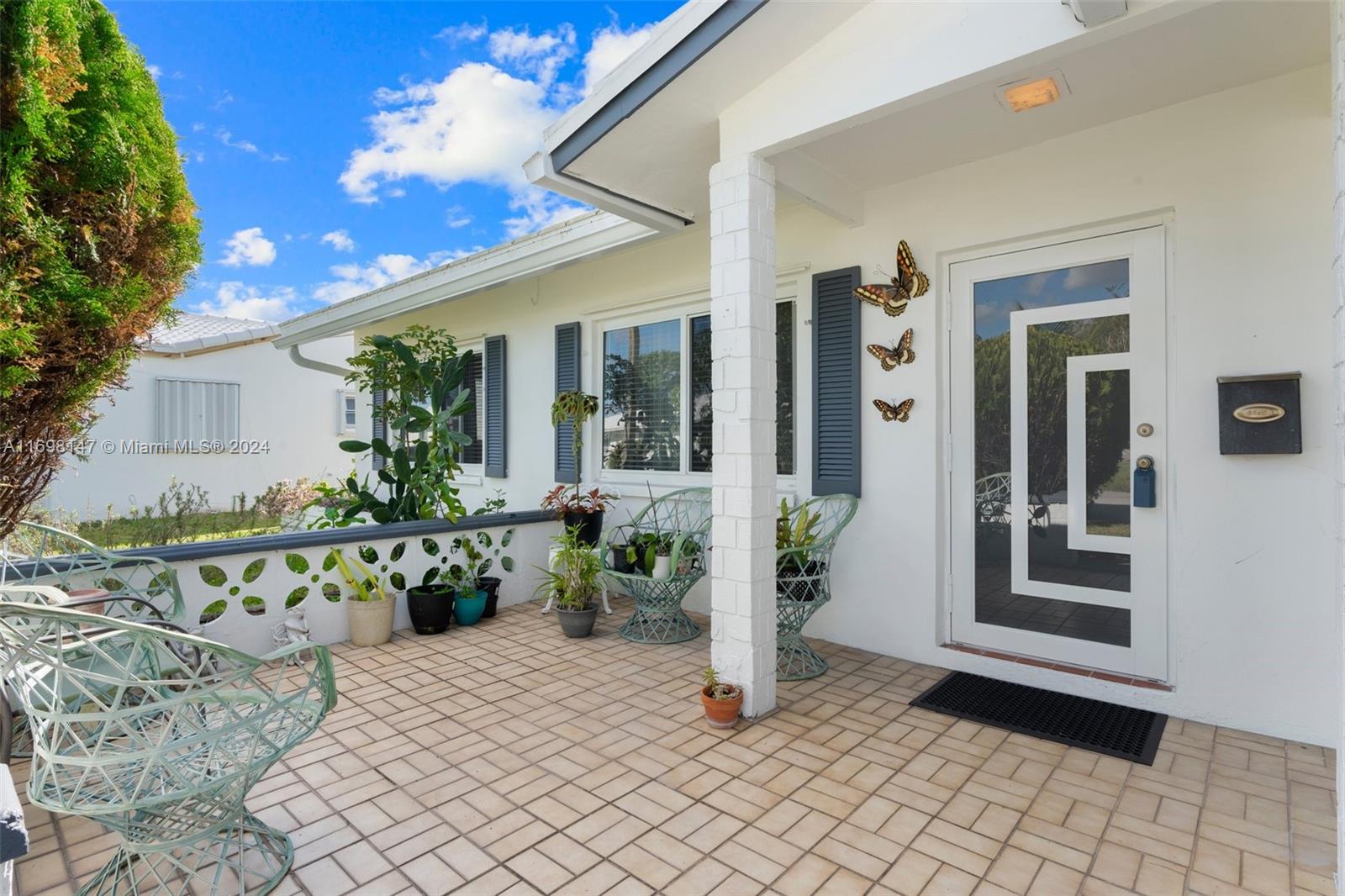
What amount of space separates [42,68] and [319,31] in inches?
427

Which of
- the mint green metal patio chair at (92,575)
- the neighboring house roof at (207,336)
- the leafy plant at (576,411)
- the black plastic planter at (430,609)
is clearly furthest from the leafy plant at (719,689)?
the neighboring house roof at (207,336)

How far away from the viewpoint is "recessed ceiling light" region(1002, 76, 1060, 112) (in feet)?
9.29

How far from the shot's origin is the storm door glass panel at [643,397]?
5.36 m

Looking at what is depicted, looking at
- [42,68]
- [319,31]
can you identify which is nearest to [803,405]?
[42,68]

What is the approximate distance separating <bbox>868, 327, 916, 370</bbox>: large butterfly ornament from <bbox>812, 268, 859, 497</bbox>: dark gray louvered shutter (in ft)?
0.46

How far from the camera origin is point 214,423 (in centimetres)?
1146

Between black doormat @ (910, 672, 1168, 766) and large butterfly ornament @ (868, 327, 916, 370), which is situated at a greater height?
large butterfly ornament @ (868, 327, 916, 370)

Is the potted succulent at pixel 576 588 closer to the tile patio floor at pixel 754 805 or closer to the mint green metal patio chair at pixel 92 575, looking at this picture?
the tile patio floor at pixel 754 805

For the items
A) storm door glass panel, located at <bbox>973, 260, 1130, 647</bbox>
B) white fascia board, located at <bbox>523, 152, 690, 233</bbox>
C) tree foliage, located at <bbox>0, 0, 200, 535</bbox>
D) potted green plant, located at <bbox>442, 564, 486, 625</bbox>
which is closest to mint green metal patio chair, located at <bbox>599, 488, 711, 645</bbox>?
potted green plant, located at <bbox>442, 564, 486, 625</bbox>

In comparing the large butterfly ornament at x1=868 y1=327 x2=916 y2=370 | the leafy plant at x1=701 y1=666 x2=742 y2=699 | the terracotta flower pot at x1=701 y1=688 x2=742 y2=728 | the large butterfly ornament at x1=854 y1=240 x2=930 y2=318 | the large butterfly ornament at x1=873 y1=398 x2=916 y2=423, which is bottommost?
the terracotta flower pot at x1=701 y1=688 x2=742 y2=728

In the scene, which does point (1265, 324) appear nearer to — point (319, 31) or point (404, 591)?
point (404, 591)

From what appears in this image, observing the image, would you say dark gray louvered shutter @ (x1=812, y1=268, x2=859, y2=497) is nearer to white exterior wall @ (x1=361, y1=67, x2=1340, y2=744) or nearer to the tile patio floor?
white exterior wall @ (x1=361, y1=67, x2=1340, y2=744)

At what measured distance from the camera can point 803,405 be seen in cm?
442

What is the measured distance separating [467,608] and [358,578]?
734mm
